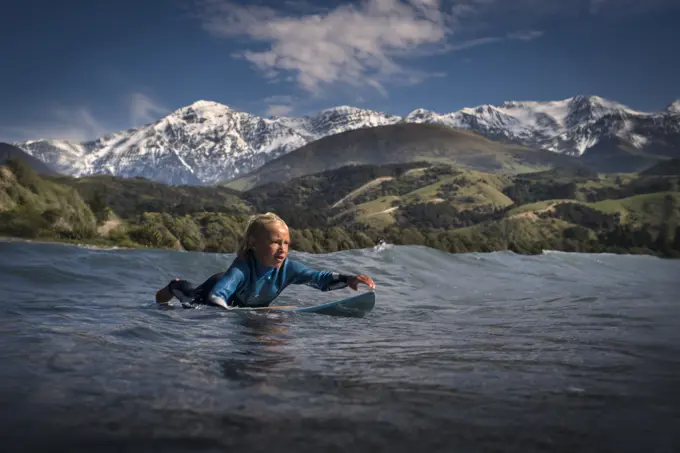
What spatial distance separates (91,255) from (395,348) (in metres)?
18.8

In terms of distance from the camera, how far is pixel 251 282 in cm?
1076

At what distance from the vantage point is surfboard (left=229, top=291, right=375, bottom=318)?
10.9 meters

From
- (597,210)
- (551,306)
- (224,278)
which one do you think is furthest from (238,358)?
(597,210)

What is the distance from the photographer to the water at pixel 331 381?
3586 mm

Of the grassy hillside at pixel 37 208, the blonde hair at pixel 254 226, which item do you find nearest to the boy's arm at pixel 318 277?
the blonde hair at pixel 254 226

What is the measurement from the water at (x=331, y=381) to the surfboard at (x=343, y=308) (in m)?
0.32

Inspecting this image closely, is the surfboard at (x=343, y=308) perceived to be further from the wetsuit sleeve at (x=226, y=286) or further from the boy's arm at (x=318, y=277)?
the wetsuit sleeve at (x=226, y=286)

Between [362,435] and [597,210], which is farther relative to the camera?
[597,210]

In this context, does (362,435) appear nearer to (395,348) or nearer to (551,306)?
(395,348)

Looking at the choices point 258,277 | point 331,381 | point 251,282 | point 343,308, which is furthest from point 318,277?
point 331,381

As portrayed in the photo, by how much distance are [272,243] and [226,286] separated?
3.89 feet

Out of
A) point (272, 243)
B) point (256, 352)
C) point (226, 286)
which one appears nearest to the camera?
point (256, 352)

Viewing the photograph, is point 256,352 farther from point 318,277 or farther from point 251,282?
point 318,277

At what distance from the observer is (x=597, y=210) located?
192875 mm
